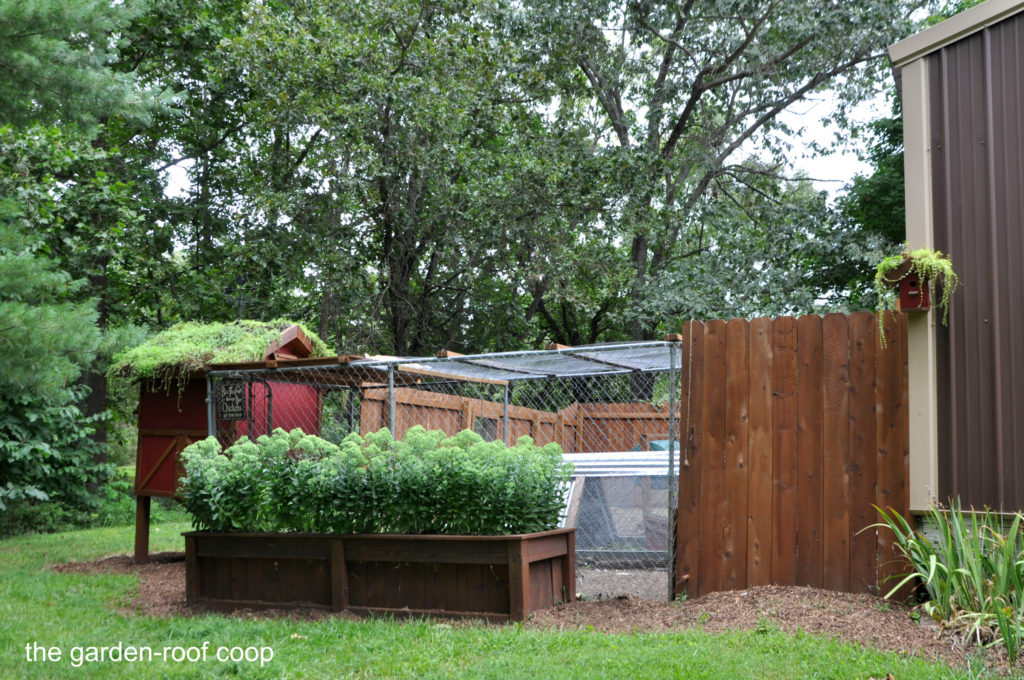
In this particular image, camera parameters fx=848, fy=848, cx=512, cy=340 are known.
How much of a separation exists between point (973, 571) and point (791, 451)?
1350 mm

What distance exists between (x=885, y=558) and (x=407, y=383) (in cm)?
574

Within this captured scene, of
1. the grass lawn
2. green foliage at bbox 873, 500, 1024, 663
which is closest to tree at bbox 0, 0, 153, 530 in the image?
the grass lawn

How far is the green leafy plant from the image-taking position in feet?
15.7

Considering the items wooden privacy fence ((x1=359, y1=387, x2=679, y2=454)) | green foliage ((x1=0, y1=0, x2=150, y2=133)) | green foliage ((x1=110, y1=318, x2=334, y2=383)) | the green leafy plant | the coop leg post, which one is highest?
green foliage ((x1=0, y1=0, x2=150, y2=133))

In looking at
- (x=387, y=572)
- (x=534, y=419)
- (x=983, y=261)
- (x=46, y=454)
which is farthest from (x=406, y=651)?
(x=46, y=454)

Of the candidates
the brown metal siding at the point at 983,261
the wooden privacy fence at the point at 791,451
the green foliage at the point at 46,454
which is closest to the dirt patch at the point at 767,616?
the wooden privacy fence at the point at 791,451

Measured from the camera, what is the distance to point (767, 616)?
4742mm

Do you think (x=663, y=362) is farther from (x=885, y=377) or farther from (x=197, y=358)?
(x=197, y=358)

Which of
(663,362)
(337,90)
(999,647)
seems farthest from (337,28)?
(999,647)

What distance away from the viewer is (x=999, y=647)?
3998 millimetres

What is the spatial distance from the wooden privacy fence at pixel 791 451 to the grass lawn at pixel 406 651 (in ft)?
3.54

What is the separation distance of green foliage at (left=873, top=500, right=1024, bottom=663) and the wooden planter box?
6.81 ft

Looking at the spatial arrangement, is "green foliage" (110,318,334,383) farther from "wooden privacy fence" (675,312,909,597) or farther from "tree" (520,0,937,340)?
"tree" (520,0,937,340)

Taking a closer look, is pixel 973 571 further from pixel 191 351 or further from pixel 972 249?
pixel 191 351
